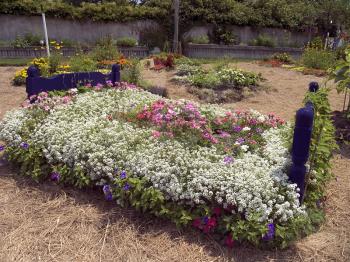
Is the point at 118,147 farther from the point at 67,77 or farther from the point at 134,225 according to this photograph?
the point at 67,77

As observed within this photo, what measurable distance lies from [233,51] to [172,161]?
1343 centimetres

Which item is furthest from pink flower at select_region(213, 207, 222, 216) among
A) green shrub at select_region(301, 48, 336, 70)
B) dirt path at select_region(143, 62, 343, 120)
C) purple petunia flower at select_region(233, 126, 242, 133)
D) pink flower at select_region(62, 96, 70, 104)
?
green shrub at select_region(301, 48, 336, 70)

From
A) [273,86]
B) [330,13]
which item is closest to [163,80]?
[273,86]

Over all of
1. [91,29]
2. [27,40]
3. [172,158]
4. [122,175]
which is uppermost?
[91,29]

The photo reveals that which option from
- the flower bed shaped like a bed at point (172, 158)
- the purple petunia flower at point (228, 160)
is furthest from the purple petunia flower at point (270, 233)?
the purple petunia flower at point (228, 160)

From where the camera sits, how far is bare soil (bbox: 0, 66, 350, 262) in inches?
102

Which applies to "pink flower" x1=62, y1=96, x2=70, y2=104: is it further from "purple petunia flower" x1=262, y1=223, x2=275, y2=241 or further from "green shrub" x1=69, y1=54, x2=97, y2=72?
"purple petunia flower" x1=262, y1=223, x2=275, y2=241

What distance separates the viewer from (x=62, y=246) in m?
2.70

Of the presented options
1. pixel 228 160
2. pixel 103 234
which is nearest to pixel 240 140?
pixel 228 160

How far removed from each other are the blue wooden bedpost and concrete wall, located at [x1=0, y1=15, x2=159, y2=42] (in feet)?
45.5

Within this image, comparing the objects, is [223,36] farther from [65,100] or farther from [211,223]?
[211,223]

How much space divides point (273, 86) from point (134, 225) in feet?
23.3

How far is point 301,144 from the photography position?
2.59 meters

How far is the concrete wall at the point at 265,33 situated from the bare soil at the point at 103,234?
13896 mm
